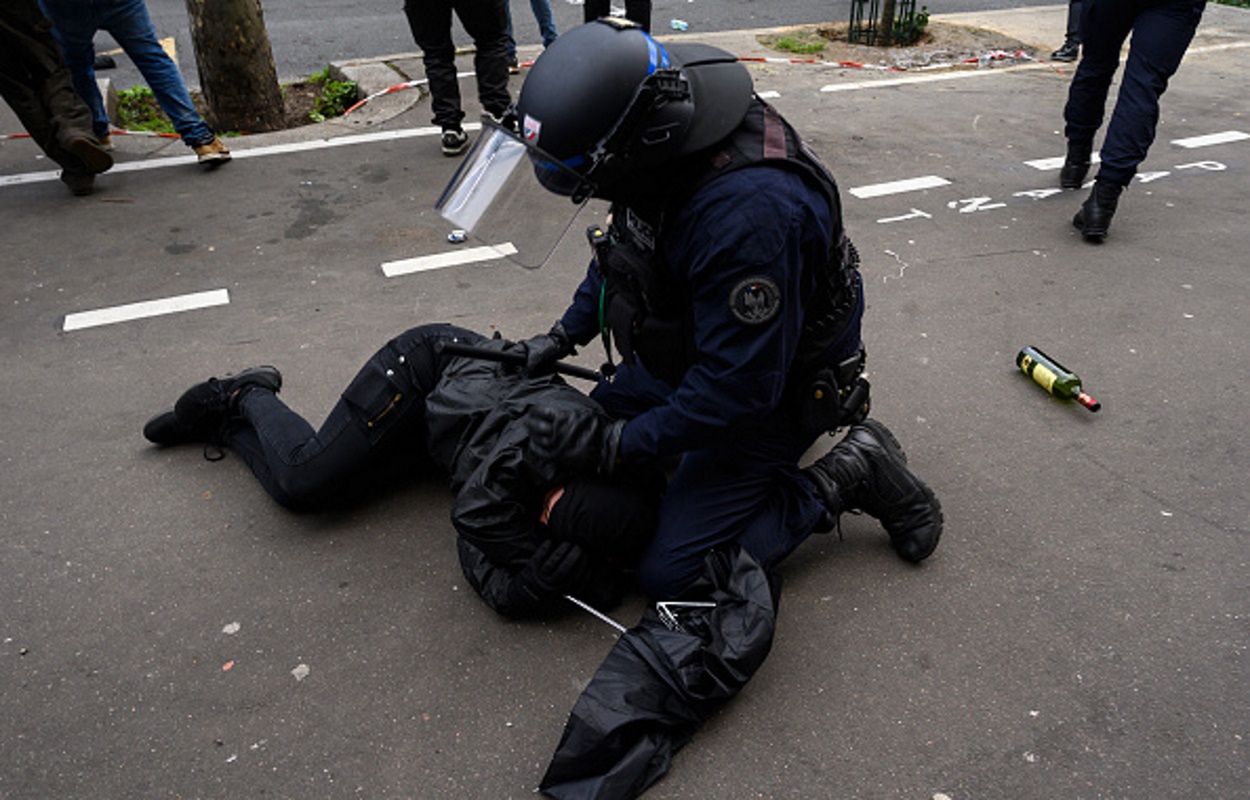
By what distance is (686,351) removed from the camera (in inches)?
92.8

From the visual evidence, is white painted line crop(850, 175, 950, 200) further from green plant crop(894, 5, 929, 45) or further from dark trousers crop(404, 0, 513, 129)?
green plant crop(894, 5, 929, 45)

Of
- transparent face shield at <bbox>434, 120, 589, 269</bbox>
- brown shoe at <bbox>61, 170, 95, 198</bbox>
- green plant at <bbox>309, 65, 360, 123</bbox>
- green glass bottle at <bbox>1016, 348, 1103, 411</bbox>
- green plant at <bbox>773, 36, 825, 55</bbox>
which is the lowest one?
green glass bottle at <bbox>1016, 348, 1103, 411</bbox>

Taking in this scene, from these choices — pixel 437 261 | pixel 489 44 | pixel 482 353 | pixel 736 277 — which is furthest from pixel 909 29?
pixel 736 277

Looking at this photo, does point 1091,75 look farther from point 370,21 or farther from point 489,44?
point 370,21

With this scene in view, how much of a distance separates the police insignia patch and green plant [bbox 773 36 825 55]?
6749 mm

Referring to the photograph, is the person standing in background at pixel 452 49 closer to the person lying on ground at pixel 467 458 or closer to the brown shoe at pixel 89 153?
the brown shoe at pixel 89 153

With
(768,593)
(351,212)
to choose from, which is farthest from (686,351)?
(351,212)

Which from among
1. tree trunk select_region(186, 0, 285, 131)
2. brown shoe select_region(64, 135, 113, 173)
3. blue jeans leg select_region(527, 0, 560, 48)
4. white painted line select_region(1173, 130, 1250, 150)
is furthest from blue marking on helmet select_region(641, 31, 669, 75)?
blue jeans leg select_region(527, 0, 560, 48)

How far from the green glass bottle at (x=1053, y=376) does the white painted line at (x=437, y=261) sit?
2233 mm

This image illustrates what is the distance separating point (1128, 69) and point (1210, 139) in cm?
211

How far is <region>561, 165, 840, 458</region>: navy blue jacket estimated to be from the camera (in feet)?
6.69

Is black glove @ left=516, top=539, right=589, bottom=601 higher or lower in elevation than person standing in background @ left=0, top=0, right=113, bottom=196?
lower

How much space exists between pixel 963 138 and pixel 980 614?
4.40 m

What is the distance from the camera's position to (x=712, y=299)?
211 centimetres
